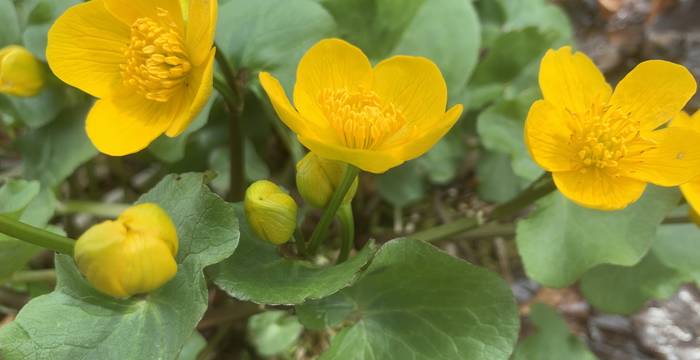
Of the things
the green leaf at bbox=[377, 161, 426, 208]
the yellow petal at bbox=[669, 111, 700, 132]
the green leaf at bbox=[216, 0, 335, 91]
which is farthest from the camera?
the green leaf at bbox=[377, 161, 426, 208]

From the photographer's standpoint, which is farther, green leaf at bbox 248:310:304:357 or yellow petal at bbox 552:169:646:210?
green leaf at bbox 248:310:304:357

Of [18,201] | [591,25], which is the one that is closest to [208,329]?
[18,201]

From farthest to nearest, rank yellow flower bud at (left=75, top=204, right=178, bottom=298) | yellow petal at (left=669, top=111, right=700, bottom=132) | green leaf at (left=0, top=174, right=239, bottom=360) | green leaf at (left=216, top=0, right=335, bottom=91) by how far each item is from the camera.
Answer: green leaf at (left=216, top=0, right=335, bottom=91) < yellow petal at (left=669, top=111, right=700, bottom=132) < green leaf at (left=0, top=174, right=239, bottom=360) < yellow flower bud at (left=75, top=204, right=178, bottom=298)

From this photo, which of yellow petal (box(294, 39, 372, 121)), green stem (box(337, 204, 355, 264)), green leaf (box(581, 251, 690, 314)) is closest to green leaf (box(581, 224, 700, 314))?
green leaf (box(581, 251, 690, 314))

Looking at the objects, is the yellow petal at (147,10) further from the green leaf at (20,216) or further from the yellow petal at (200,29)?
the green leaf at (20,216)

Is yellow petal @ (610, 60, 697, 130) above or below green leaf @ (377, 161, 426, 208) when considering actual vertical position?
above

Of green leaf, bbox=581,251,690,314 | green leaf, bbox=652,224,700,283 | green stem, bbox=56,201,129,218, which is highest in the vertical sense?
green leaf, bbox=652,224,700,283

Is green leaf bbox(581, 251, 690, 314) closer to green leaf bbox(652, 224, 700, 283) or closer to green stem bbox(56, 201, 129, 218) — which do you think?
green leaf bbox(652, 224, 700, 283)
